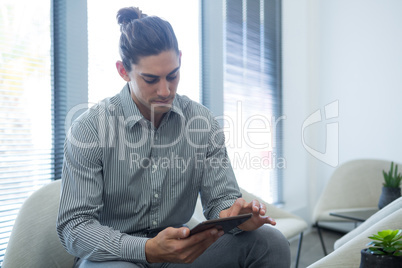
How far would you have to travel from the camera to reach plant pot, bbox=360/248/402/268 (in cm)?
72

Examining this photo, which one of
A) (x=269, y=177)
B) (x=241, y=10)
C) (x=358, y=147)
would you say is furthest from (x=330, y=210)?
(x=241, y=10)

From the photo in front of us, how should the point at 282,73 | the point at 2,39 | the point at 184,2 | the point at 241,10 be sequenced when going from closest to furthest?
the point at 2,39, the point at 184,2, the point at 241,10, the point at 282,73

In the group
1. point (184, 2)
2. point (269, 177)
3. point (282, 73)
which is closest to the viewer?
point (184, 2)

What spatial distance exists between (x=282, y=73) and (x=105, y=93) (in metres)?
2.11

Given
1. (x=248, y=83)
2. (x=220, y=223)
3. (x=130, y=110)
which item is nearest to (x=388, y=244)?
(x=220, y=223)

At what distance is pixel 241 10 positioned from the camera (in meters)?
2.90

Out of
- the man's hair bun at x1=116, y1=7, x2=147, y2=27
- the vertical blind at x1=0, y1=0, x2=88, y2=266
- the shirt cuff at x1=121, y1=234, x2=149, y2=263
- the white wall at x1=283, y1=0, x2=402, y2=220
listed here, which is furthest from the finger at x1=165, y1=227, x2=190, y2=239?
the white wall at x1=283, y1=0, x2=402, y2=220

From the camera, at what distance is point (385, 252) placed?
0.75 metres

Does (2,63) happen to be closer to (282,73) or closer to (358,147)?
(282,73)

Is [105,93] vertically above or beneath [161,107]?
above

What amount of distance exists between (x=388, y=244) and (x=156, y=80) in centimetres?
A: 85

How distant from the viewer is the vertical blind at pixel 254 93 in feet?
9.18

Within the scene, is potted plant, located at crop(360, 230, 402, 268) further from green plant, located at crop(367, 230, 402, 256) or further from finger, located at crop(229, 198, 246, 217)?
finger, located at crop(229, 198, 246, 217)

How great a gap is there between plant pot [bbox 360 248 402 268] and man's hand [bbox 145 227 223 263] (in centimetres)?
37
